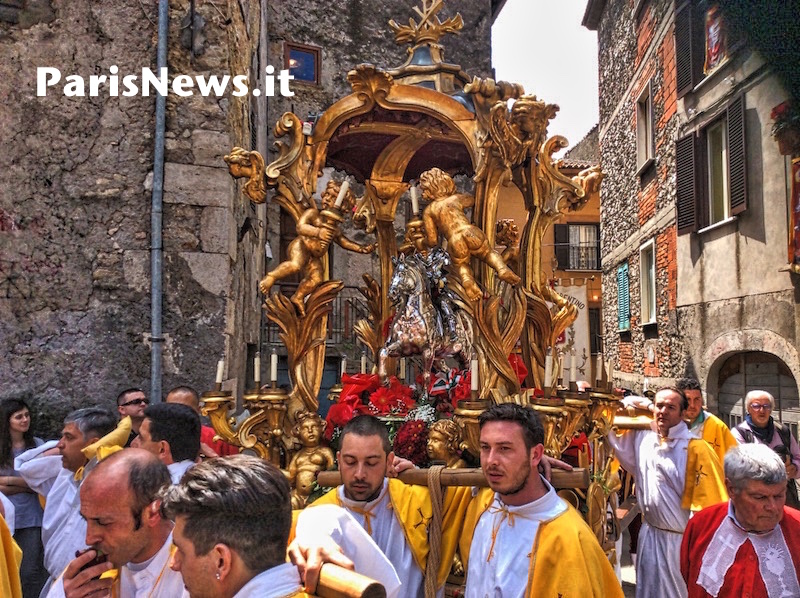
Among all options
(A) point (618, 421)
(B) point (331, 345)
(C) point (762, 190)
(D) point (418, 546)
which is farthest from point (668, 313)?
(D) point (418, 546)

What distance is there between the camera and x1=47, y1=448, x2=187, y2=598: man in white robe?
6.99 ft

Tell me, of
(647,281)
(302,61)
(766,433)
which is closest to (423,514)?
(766,433)

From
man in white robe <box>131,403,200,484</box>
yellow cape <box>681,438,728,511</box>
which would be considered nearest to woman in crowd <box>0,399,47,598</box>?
man in white robe <box>131,403,200,484</box>

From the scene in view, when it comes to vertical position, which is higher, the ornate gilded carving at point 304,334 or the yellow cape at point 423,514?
the ornate gilded carving at point 304,334

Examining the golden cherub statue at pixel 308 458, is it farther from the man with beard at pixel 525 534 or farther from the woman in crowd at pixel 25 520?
the woman in crowd at pixel 25 520

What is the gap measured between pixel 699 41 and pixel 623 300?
20.0 ft

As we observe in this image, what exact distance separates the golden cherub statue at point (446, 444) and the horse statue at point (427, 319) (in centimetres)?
92

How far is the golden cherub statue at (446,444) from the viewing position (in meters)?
3.79

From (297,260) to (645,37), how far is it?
473 inches

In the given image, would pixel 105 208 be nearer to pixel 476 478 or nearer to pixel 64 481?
pixel 64 481

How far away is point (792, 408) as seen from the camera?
8.63 meters

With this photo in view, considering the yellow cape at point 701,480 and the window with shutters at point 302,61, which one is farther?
the window with shutters at point 302,61

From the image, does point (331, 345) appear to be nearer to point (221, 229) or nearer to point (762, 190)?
point (221, 229)

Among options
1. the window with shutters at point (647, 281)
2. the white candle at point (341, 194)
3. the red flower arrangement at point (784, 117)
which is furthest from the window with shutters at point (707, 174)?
the white candle at point (341, 194)
